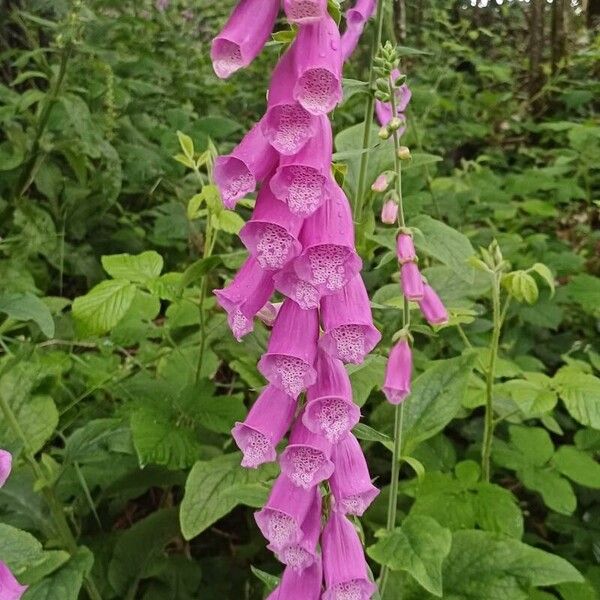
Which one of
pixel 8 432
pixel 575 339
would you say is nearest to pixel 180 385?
pixel 8 432

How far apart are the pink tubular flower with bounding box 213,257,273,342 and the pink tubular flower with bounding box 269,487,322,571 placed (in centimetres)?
25

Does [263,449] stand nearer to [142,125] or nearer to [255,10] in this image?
[255,10]

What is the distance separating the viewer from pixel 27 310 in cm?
133

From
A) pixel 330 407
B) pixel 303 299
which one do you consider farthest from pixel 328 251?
pixel 330 407

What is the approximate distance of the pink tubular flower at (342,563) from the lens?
3.28ft

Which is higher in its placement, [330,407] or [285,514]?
[330,407]

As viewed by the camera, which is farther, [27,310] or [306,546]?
[27,310]

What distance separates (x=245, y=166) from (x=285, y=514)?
0.45 meters

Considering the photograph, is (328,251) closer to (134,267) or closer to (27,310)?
(27,310)

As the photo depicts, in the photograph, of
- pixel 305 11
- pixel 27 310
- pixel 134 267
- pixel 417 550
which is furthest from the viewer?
pixel 134 267

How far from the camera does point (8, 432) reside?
59.6 inches

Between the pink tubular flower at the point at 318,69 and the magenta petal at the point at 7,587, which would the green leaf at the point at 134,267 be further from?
the pink tubular flower at the point at 318,69

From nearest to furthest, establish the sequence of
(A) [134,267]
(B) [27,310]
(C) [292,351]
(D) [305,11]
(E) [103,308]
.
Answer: (D) [305,11] → (C) [292,351] → (B) [27,310] → (E) [103,308] → (A) [134,267]

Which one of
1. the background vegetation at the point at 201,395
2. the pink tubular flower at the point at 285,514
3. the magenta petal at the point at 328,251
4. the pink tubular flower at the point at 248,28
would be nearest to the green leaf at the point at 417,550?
the background vegetation at the point at 201,395
